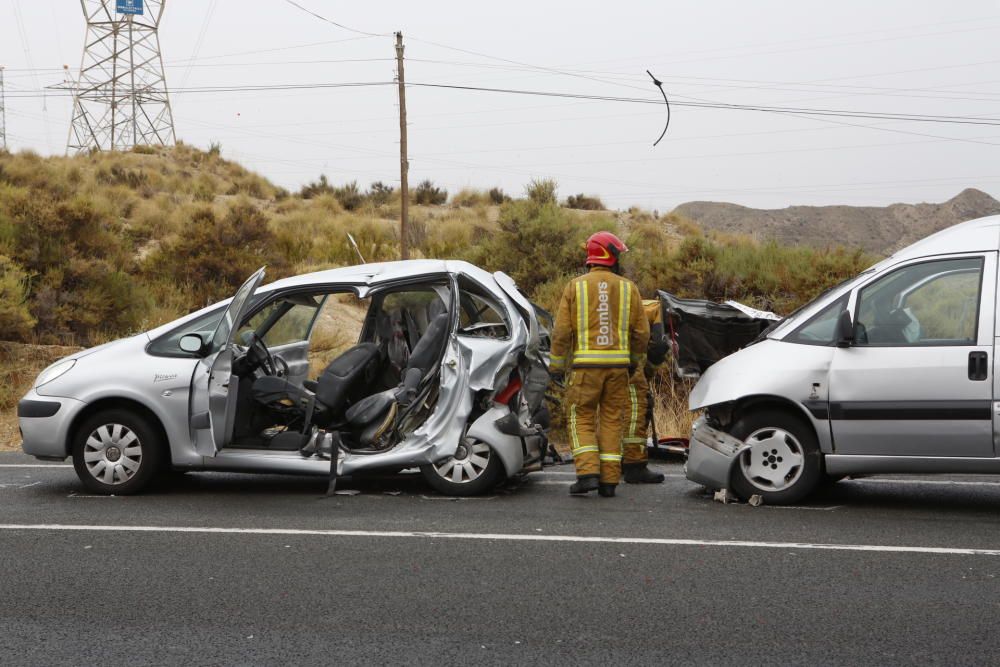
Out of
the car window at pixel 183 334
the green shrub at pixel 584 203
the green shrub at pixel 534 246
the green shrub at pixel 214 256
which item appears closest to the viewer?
the car window at pixel 183 334

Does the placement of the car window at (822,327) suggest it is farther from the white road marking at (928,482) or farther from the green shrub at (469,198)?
the green shrub at (469,198)

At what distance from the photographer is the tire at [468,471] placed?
830cm

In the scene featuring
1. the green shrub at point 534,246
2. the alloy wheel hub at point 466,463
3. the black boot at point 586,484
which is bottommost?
the black boot at point 586,484

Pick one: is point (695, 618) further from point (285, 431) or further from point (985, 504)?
point (285, 431)

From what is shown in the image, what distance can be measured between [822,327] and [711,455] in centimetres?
118

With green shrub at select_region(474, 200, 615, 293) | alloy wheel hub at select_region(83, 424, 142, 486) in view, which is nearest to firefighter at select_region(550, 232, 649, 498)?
alloy wheel hub at select_region(83, 424, 142, 486)

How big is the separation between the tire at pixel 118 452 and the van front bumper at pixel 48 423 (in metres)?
0.12

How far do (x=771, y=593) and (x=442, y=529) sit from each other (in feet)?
7.75

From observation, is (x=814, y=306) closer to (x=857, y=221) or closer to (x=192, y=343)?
(x=192, y=343)

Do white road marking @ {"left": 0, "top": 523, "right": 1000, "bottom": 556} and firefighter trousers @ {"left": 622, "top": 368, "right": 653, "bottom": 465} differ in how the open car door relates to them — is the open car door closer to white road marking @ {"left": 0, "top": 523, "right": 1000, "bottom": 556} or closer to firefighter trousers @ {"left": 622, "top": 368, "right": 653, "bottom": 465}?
white road marking @ {"left": 0, "top": 523, "right": 1000, "bottom": 556}

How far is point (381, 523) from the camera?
7477mm

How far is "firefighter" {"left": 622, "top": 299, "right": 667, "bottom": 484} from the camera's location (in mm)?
8883

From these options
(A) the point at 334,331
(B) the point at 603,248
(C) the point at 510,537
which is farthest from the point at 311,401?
(A) the point at 334,331

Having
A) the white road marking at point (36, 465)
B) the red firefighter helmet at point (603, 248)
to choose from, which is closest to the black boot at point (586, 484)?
the red firefighter helmet at point (603, 248)
